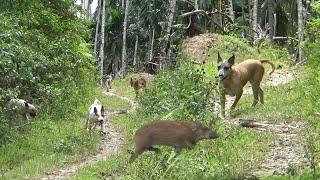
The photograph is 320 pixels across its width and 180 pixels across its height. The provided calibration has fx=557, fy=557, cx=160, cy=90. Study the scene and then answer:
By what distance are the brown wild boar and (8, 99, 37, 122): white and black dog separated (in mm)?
6210

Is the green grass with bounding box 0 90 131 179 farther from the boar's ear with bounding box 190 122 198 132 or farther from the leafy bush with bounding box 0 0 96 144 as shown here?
the boar's ear with bounding box 190 122 198 132

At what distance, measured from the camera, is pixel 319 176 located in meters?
7.09

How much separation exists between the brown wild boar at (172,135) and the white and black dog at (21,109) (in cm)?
621

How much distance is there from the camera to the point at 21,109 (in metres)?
15.6

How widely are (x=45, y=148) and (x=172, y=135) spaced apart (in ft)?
18.4

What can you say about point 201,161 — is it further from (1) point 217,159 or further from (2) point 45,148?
(2) point 45,148

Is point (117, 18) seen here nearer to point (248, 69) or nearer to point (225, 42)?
point (225, 42)

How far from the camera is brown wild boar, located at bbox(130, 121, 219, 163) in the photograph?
27.8 ft

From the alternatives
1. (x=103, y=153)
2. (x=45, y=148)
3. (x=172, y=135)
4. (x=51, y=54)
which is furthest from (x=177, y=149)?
(x=51, y=54)

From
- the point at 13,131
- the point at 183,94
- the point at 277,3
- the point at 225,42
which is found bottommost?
the point at 13,131

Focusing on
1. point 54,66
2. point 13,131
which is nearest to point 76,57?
point 54,66

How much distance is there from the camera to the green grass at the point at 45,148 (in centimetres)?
1119

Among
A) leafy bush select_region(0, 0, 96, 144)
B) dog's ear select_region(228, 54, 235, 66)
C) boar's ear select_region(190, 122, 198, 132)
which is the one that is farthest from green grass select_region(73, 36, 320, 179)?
leafy bush select_region(0, 0, 96, 144)

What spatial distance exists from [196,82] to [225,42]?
1460 cm
